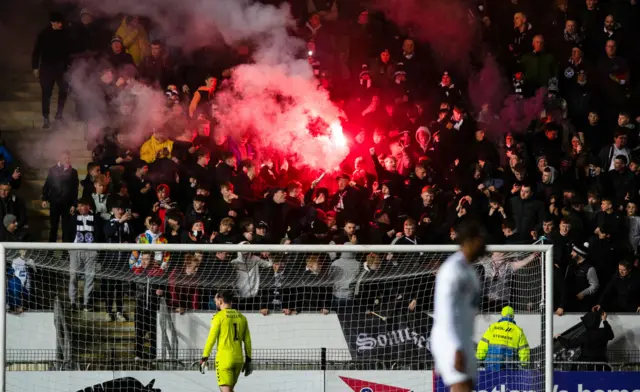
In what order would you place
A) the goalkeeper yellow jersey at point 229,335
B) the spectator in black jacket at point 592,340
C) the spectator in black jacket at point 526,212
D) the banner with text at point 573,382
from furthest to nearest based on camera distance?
the spectator in black jacket at point 526,212 → the spectator in black jacket at point 592,340 → the banner with text at point 573,382 → the goalkeeper yellow jersey at point 229,335

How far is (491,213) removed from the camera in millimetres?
12062

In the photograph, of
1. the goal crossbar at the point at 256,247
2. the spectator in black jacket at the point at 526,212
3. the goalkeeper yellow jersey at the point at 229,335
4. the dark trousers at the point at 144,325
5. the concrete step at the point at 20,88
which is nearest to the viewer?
the goal crossbar at the point at 256,247

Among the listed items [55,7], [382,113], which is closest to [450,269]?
[382,113]

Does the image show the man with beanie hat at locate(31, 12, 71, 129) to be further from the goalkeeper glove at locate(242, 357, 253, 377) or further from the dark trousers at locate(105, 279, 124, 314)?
the goalkeeper glove at locate(242, 357, 253, 377)

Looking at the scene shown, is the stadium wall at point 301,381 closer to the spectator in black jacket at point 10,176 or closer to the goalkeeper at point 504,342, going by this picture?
the goalkeeper at point 504,342

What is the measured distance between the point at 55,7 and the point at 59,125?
1.77 m

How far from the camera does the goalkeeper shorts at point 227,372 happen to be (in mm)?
9836

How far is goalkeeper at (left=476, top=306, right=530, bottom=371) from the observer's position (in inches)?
400

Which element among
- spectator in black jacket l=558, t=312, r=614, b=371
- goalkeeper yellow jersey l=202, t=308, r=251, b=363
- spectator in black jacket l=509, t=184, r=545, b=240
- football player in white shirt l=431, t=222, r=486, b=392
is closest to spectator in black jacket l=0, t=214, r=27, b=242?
goalkeeper yellow jersey l=202, t=308, r=251, b=363

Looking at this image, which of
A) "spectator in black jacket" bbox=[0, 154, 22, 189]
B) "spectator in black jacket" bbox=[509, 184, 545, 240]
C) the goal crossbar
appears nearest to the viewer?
the goal crossbar

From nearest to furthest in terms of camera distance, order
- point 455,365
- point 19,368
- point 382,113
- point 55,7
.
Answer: point 455,365 < point 19,368 < point 382,113 < point 55,7

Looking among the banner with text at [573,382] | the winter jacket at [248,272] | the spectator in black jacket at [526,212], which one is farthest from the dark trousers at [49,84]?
the banner with text at [573,382]

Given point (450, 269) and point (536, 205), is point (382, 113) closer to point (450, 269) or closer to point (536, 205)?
point (536, 205)

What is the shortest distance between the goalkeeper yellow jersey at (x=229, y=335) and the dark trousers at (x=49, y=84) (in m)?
5.17
